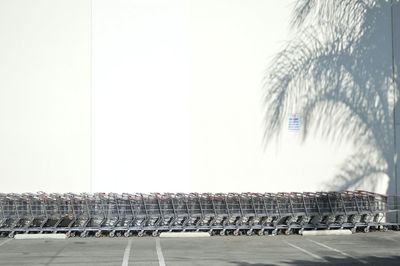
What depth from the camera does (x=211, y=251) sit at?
13.8m

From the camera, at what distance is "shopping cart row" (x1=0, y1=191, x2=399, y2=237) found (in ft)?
53.4

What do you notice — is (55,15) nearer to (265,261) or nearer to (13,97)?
(13,97)

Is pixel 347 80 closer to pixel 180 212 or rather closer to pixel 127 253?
pixel 180 212

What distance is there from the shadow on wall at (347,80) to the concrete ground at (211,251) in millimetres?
2526

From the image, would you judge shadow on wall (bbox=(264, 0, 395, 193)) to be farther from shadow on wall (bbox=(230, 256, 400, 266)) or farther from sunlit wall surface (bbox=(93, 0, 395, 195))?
shadow on wall (bbox=(230, 256, 400, 266))

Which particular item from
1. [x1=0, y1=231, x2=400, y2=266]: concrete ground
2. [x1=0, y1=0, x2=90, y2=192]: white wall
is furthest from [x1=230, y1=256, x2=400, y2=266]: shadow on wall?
[x1=0, y1=0, x2=90, y2=192]: white wall

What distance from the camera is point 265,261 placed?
12.3 meters

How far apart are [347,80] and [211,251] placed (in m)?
7.37

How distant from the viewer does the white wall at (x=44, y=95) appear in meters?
17.4

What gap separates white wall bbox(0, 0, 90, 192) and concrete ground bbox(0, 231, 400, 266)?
7.50ft

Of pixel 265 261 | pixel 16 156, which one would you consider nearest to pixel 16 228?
pixel 16 156

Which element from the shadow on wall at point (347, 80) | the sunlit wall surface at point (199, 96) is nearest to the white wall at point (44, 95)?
the sunlit wall surface at point (199, 96)

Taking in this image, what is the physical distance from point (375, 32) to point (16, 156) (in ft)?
36.3

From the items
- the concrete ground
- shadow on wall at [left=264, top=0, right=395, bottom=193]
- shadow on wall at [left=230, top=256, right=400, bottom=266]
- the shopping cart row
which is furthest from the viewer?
shadow on wall at [left=264, top=0, right=395, bottom=193]
